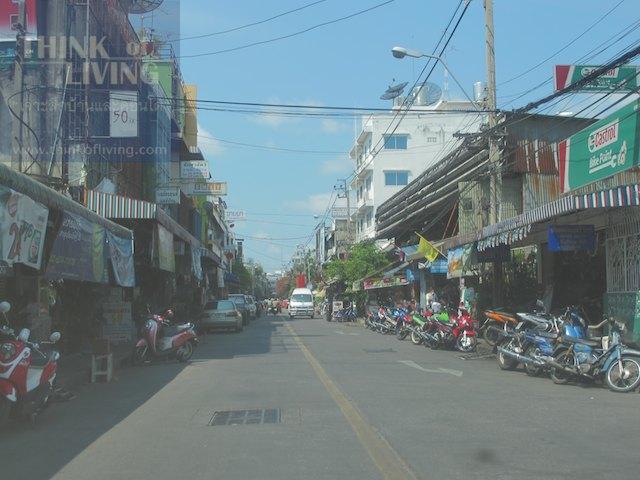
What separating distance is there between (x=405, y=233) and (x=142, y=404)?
30.8 metres

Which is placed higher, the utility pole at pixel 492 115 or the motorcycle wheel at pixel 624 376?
the utility pole at pixel 492 115

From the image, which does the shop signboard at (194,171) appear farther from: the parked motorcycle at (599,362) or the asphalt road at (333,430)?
the parked motorcycle at (599,362)

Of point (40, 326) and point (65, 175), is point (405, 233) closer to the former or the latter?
point (65, 175)

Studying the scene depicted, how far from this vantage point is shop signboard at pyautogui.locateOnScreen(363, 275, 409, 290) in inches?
1443

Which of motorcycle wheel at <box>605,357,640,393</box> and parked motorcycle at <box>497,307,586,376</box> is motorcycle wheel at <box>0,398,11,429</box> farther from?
motorcycle wheel at <box>605,357,640,393</box>

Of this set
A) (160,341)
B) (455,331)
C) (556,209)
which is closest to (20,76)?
(160,341)

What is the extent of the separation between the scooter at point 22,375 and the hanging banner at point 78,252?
9.81 ft

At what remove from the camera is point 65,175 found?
22094mm

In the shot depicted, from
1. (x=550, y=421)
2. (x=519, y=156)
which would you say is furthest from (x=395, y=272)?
(x=550, y=421)

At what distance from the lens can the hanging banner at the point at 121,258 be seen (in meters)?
16.2

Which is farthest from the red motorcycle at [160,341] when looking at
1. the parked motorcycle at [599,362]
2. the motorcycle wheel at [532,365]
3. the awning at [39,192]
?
the parked motorcycle at [599,362]

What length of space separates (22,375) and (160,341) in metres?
8.38

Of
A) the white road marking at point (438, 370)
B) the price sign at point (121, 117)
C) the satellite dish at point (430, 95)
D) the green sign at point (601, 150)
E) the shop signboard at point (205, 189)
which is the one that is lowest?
the white road marking at point (438, 370)

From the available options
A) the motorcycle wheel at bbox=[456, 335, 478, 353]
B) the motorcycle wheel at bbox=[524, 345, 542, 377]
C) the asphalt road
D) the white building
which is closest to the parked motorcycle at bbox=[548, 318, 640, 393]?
the asphalt road
